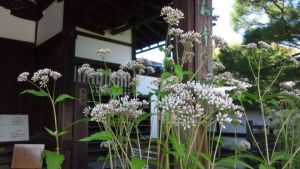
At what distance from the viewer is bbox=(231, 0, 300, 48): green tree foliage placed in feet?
16.7

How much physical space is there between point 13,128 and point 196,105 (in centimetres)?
626

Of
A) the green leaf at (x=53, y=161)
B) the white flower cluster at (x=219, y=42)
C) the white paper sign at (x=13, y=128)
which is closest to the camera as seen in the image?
the green leaf at (x=53, y=161)

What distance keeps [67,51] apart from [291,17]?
14.2 feet

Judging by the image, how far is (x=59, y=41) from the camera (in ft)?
19.5

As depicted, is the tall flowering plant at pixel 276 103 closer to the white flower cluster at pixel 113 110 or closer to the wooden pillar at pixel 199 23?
the wooden pillar at pixel 199 23

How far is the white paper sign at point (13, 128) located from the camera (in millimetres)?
6172

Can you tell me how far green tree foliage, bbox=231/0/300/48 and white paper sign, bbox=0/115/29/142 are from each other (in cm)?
533

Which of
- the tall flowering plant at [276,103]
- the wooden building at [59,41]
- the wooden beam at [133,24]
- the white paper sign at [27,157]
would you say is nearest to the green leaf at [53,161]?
the tall flowering plant at [276,103]

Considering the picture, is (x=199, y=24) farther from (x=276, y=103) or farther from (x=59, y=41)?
(x=59, y=41)

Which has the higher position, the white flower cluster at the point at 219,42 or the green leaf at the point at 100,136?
the white flower cluster at the point at 219,42

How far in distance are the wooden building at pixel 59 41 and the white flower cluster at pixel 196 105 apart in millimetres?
3925

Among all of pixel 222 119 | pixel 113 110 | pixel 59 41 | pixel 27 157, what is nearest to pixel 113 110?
pixel 113 110

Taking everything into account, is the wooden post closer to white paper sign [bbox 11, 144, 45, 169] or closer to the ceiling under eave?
white paper sign [bbox 11, 144, 45, 169]

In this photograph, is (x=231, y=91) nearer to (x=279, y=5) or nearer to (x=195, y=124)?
(x=195, y=124)
